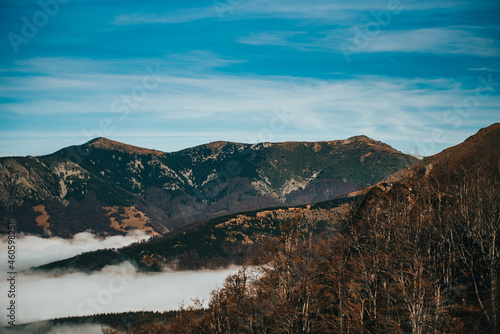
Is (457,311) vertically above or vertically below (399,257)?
below

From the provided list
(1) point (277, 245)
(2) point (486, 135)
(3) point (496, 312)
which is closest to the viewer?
(3) point (496, 312)

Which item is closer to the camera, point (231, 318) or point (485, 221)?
point (485, 221)

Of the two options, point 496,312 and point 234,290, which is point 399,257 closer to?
point 496,312

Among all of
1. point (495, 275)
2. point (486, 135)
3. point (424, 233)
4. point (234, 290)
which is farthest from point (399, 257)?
point (486, 135)

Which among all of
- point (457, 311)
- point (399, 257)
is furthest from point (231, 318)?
point (457, 311)

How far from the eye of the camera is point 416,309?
38875mm

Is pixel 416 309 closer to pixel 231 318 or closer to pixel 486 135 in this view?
pixel 231 318

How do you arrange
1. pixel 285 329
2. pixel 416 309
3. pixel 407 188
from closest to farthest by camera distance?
pixel 416 309, pixel 285 329, pixel 407 188

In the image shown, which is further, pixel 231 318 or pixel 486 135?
pixel 486 135

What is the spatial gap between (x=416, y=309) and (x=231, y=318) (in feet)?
82.6

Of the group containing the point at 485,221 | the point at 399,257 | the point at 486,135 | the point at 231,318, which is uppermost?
the point at 486,135

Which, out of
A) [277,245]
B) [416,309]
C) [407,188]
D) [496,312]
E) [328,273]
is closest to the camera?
[496,312]

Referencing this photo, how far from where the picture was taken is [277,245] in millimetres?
46125

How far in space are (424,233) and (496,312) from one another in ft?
41.7
